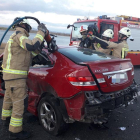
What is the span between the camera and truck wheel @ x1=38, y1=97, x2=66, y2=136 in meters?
3.11

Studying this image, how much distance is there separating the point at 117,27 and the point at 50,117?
23.9 ft

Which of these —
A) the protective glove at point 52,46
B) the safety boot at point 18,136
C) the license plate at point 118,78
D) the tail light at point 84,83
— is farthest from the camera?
the protective glove at point 52,46

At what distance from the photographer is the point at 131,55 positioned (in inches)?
403

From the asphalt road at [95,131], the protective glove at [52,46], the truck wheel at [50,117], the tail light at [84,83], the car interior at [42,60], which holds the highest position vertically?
the protective glove at [52,46]

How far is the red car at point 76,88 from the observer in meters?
2.86

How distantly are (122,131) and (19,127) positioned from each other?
1.85m

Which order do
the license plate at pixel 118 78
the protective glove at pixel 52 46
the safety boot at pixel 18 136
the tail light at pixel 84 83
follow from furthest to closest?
1. the protective glove at pixel 52 46
2. the safety boot at pixel 18 136
3. the license plate at pixel 118 78
4. the tail light at pixel 84 83

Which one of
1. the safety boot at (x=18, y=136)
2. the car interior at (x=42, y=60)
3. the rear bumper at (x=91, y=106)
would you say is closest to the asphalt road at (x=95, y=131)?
the safety boot at (x=18, y=136)

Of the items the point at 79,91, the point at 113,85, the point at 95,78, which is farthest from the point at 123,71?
the point at 79,91

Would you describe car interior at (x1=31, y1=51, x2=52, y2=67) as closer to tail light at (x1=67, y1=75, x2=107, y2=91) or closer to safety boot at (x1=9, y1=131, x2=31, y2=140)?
tail light at (x1=67, y1=75, x2=107, y2=91)

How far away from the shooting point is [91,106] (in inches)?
112

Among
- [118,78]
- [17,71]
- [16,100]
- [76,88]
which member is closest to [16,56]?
[17,71]

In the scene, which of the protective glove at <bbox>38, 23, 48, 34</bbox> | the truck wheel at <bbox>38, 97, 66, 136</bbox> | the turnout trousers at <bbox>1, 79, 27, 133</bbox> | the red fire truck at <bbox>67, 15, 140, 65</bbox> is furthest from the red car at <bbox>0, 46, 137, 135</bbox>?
the red fire truck at <bbox>67, 15, 140, 65</bbox>

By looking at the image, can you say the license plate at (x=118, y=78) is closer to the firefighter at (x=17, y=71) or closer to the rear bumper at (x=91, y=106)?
the rear bumper at (x=91, y=106)
